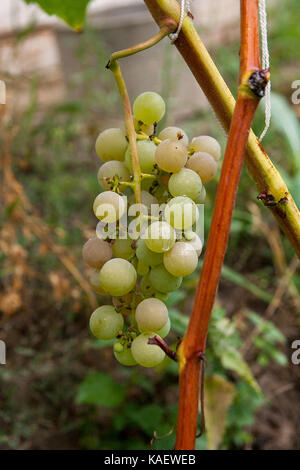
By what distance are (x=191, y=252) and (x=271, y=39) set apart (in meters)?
2.21

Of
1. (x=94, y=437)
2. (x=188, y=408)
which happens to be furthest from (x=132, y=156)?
(x=94, y=437)

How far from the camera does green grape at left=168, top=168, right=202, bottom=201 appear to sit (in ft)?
1.41

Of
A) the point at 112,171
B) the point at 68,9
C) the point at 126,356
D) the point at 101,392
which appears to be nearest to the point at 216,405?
the point at 101,392

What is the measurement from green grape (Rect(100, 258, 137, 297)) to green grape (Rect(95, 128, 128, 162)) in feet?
0.40

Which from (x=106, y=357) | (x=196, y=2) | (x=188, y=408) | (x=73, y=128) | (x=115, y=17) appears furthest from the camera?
(x=196, y=2)

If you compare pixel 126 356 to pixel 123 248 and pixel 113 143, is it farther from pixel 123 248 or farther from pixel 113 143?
pixel 113 143

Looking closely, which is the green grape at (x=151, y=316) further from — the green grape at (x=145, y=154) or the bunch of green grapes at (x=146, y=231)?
the green grape at (x=145, y=154)

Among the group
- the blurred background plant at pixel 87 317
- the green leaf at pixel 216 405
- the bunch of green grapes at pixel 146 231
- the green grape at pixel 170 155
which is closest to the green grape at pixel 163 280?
the bunch of green grapes at pixel 146 231

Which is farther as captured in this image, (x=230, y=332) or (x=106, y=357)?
(x=106, y=357)

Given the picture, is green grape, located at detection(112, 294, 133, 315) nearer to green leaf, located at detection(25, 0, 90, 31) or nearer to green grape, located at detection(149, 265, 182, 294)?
green grape, located at detection(149, 265, 182, 294)

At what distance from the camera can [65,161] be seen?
1.96 meters

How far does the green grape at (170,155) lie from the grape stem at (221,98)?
0.05 metres
